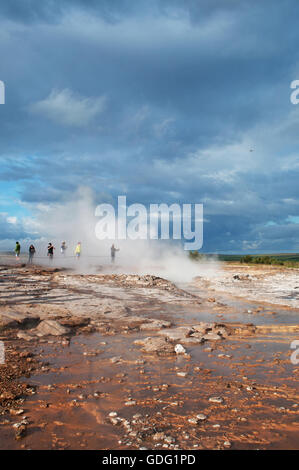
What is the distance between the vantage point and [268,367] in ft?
22.6

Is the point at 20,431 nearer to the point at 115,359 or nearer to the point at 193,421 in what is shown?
the point at 193,421

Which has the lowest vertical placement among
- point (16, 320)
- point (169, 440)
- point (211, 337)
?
point (211, 337)

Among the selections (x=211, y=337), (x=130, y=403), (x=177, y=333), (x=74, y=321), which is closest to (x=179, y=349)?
(x=177, y=333)

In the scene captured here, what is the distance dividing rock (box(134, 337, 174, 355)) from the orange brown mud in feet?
0.09

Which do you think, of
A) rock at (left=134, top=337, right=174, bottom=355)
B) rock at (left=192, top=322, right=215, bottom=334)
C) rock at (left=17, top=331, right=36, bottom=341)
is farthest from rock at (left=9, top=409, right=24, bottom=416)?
rock at (left=192, top=322, right=215, bottom=334)

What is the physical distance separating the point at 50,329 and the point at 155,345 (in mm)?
3123

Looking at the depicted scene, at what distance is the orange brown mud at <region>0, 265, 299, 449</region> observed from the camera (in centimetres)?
418

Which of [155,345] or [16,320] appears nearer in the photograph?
[155,345]

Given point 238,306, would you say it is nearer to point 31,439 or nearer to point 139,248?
point 31,439

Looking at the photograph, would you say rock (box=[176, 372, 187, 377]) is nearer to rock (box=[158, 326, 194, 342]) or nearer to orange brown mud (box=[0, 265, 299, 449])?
orange brown mud (box=[0, 265, 299, 449])

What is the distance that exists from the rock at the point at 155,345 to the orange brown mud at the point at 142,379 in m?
0.03

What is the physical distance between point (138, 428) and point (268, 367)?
378cm

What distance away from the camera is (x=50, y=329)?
8945 millimetres

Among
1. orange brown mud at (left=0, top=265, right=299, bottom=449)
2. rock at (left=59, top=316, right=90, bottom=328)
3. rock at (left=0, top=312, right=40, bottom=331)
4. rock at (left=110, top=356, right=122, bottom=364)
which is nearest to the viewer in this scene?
orange brown mud at (left=0, top=265, right=299, bottom=449)
